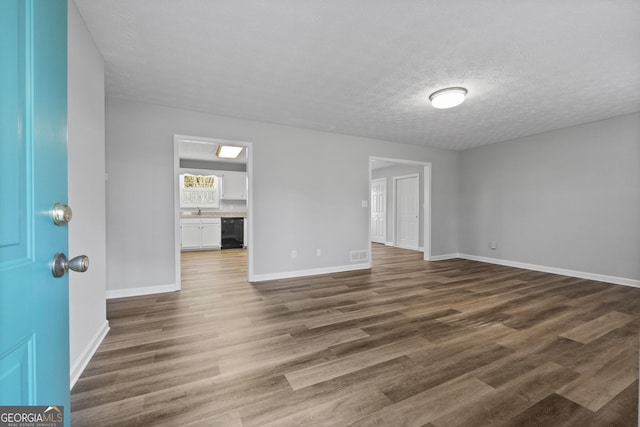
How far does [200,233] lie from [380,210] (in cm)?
553

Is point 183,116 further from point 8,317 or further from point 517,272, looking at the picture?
point 517,272

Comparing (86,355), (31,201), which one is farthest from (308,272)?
(31,201)

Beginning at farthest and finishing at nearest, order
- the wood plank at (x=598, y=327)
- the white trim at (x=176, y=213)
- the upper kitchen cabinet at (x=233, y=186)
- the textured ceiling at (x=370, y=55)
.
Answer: the upper kitchen cabinet at (x=233, y=186), the white trim at (x=176, y=213), the wood plank at (x=598, y=327), the textured ceiling at (x=370, y=55)

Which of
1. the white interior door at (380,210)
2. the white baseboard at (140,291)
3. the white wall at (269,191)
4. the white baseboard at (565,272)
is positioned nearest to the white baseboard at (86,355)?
the white baseboard at (140,291)

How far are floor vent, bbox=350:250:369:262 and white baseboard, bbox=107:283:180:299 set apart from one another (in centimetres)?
287

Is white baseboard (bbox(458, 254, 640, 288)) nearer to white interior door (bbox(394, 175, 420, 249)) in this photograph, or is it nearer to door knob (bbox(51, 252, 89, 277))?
white interior door (bbox(394, 175, 420, 249))

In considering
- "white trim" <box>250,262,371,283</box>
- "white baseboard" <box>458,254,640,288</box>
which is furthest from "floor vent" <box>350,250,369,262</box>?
"white baseboard" <box>458,254,640,288</box>

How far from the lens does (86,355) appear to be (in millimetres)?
1933

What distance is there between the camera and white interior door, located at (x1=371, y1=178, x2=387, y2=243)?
8625mm

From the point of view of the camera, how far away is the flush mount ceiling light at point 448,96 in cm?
305

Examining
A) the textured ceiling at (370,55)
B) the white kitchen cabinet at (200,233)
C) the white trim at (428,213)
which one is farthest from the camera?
the white kitchen cabinet at (200,233)

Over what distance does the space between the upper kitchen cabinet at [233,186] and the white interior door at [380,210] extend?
426cm

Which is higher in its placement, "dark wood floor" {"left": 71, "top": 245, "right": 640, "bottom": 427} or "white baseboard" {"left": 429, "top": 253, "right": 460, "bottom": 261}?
"white baseboard" {"left": 429, "top": 253, "right": 460, "bottom": 261}

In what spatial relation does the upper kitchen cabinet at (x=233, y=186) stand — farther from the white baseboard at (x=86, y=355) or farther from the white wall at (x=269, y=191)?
the white baseboard at (x=86, y=355)
